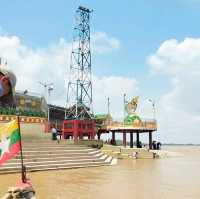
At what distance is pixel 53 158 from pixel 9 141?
1888 centimetres

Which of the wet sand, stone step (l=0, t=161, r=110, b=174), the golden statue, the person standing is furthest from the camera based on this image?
the golden statue

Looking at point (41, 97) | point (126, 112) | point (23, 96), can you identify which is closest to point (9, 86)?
point (23, 96)

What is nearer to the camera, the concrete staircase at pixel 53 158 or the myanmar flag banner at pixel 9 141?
the myanmar flag banner at pixel 9 141

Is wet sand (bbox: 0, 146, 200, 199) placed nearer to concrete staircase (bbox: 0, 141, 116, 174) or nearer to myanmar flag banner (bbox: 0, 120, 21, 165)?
concrete staircase (bbox: 0, 141, 116, 174)

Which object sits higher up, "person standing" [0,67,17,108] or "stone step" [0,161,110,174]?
"person standing" [0,67,17,108]

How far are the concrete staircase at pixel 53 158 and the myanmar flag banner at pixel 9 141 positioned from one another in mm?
14017

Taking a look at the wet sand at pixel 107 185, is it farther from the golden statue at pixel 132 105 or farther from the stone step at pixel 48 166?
the golden statue at pixel 132 105

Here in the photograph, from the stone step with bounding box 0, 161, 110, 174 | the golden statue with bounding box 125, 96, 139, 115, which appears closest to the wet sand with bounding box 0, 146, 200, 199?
the stone step with bounding box 0, 161, 110, 174

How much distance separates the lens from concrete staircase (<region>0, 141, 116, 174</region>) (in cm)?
2630

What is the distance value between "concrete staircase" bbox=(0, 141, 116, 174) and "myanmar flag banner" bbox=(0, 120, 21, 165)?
14.0m

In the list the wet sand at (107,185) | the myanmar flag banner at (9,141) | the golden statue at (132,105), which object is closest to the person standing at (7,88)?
the wet sand at (107,185)

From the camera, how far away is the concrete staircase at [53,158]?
2630 centimetres

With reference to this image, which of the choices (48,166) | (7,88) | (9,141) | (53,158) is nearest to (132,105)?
(7,88)

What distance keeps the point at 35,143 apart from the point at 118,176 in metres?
10.3
